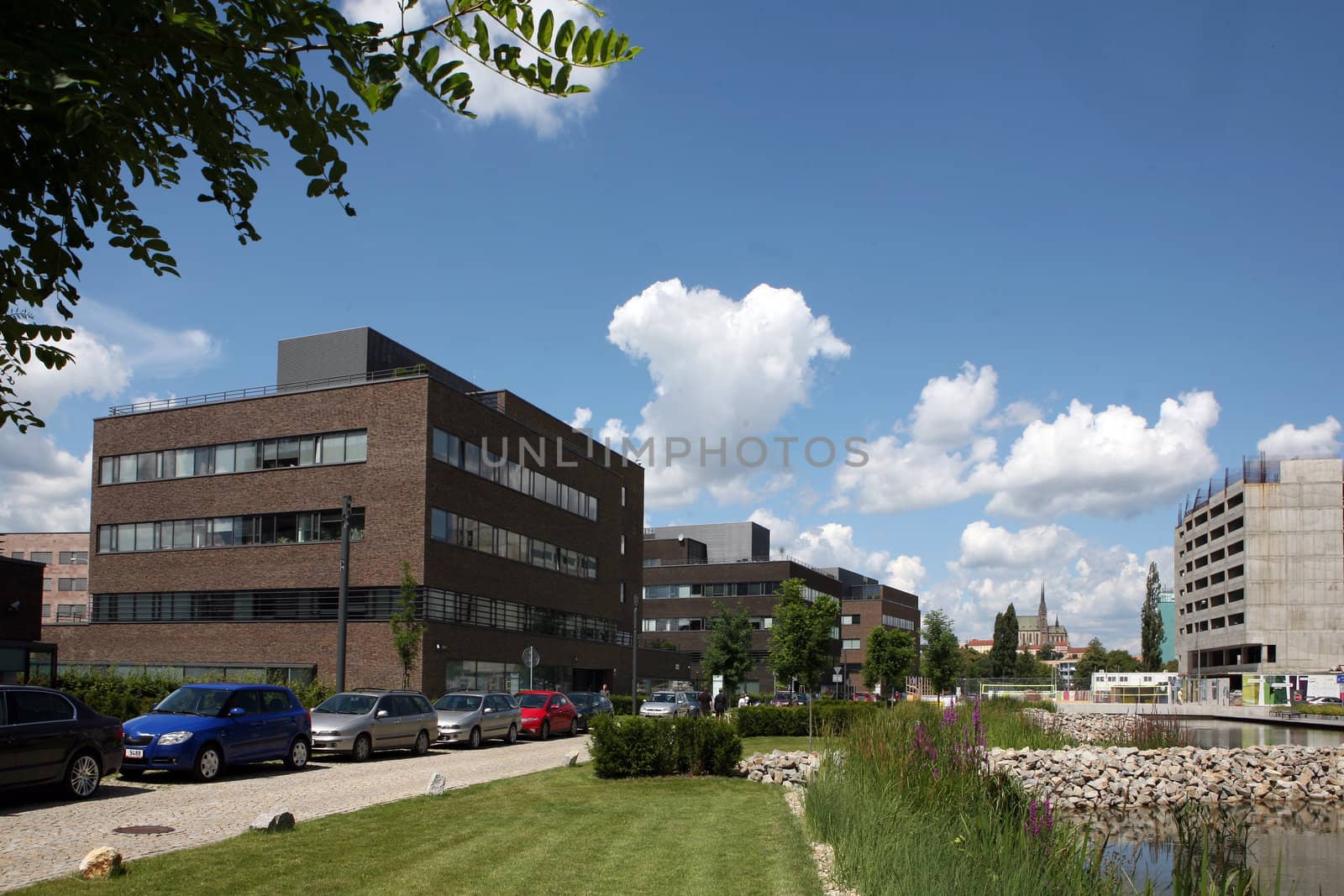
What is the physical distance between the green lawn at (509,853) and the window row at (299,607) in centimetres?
2901

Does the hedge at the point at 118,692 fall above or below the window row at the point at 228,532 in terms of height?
below

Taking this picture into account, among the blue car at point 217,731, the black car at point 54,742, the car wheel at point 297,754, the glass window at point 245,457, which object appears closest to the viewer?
the black car at point 54,742

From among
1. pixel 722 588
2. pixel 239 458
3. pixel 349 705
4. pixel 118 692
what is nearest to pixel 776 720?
pixel 349 705

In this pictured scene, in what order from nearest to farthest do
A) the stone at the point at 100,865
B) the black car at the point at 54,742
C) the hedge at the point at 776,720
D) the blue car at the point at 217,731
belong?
1. the stone at the point at 100,865
2. the black car at the point at 54,742
3. the blue car at the point at 217,731
4. the hedge at the point at 776,720

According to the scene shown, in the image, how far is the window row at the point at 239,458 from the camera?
46875mm

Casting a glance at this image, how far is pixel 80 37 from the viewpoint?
4023 millimetres

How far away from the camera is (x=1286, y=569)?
105m

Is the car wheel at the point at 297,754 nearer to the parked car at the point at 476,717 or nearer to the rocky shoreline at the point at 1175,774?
the parked car at the point at 476,717

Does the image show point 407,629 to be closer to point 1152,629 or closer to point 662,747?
point 662,747

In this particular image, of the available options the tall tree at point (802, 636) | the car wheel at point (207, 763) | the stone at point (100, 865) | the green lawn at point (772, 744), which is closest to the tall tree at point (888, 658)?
the tall tree at point (802, 636)

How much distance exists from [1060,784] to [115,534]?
143ft

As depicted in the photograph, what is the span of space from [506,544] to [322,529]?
29.8 ft

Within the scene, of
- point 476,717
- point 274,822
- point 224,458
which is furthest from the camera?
point 224,458

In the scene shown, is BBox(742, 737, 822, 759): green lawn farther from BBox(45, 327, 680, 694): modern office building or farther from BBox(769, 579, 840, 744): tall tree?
BBox(769, 579, 840, 744): tall tree
